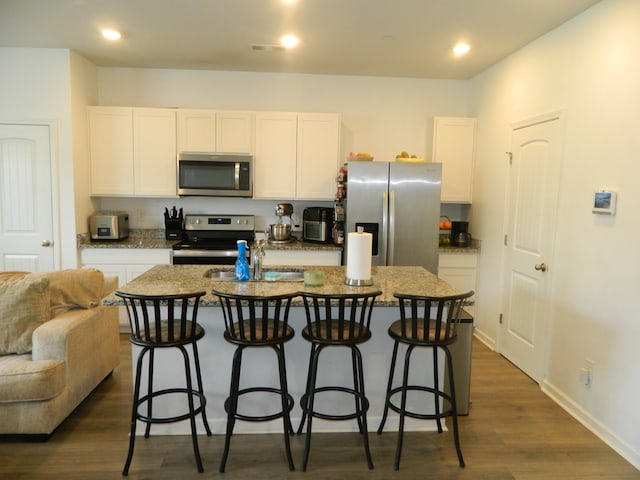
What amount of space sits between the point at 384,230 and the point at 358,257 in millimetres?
1656

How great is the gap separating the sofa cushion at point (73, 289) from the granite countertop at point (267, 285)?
0.49m

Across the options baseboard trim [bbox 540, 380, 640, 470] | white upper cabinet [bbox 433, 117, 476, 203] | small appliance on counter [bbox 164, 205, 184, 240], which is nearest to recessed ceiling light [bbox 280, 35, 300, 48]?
white upper cabinet [bbox 433, 117, 476, 203]

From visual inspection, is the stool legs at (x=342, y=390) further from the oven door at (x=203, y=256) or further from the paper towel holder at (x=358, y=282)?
the oven door at (x=203, y=256)

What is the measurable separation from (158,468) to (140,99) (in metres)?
3.88

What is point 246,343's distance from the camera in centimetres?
229

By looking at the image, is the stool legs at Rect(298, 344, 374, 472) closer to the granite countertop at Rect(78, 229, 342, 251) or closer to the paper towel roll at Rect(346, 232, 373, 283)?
the paper towel roll at Rect(346, 232, 373, 283)

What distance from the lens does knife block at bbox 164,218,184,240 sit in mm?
4828

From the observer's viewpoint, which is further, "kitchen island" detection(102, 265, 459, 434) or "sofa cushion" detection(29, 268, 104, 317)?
"sofa cushion" detection(29, 268, 104, 317)

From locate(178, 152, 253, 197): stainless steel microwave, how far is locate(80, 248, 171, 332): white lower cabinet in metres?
0.69

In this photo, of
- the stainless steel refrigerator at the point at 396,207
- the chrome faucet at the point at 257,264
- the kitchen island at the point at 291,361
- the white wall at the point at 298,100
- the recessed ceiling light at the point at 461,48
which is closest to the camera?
the kitchen island at the point at 291,361

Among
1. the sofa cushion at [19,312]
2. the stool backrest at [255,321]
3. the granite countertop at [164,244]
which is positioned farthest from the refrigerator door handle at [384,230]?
the sofa cushion at [19,312]

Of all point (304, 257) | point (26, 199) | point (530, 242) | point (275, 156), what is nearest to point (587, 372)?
point (530, 242)

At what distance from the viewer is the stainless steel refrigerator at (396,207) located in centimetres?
428

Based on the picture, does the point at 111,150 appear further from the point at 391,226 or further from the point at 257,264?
the point at 391,226
